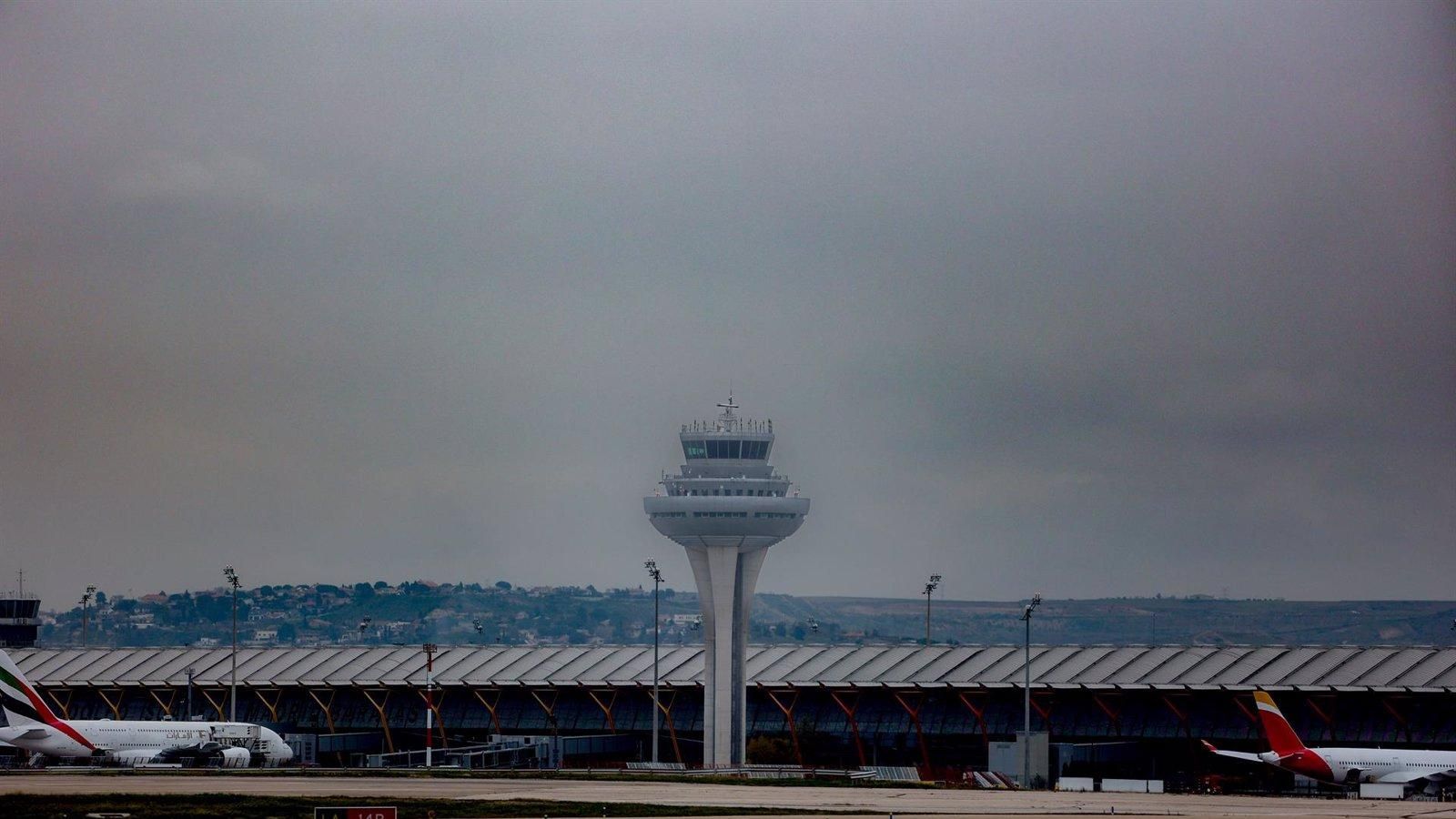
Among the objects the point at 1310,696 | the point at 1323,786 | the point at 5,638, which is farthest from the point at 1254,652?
the point at 5,638

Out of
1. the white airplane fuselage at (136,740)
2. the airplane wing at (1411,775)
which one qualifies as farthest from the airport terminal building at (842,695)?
the white airplane fuselage at (136,740)

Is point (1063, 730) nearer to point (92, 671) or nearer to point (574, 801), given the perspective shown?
point (574, 801)

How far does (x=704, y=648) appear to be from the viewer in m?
150

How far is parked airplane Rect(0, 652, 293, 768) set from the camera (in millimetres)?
110500

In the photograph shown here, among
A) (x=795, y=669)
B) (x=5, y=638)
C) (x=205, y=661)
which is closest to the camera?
(x=795, y=669)

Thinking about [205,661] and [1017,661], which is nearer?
[1017,661]

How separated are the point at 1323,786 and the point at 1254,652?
1065 inches

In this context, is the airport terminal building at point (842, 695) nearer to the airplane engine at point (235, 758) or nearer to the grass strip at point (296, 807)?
the airplane engine at point (235, 758)

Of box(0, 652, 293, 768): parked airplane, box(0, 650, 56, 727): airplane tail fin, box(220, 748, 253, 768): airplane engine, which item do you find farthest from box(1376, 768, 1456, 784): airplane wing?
box(0, 650, 56, 727): airplane tail fin

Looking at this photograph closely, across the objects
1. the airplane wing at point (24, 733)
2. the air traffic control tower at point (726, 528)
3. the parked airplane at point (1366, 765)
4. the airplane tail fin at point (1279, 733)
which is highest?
the air traffic control tower at point (726, 528)

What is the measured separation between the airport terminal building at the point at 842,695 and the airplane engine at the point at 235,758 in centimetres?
2818

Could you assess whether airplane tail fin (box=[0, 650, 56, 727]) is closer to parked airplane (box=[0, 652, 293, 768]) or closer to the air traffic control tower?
parked airplane (box=[0, 652, 293, 768])

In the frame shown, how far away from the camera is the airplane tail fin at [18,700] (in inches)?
4328

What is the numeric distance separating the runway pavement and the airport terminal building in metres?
35.2
